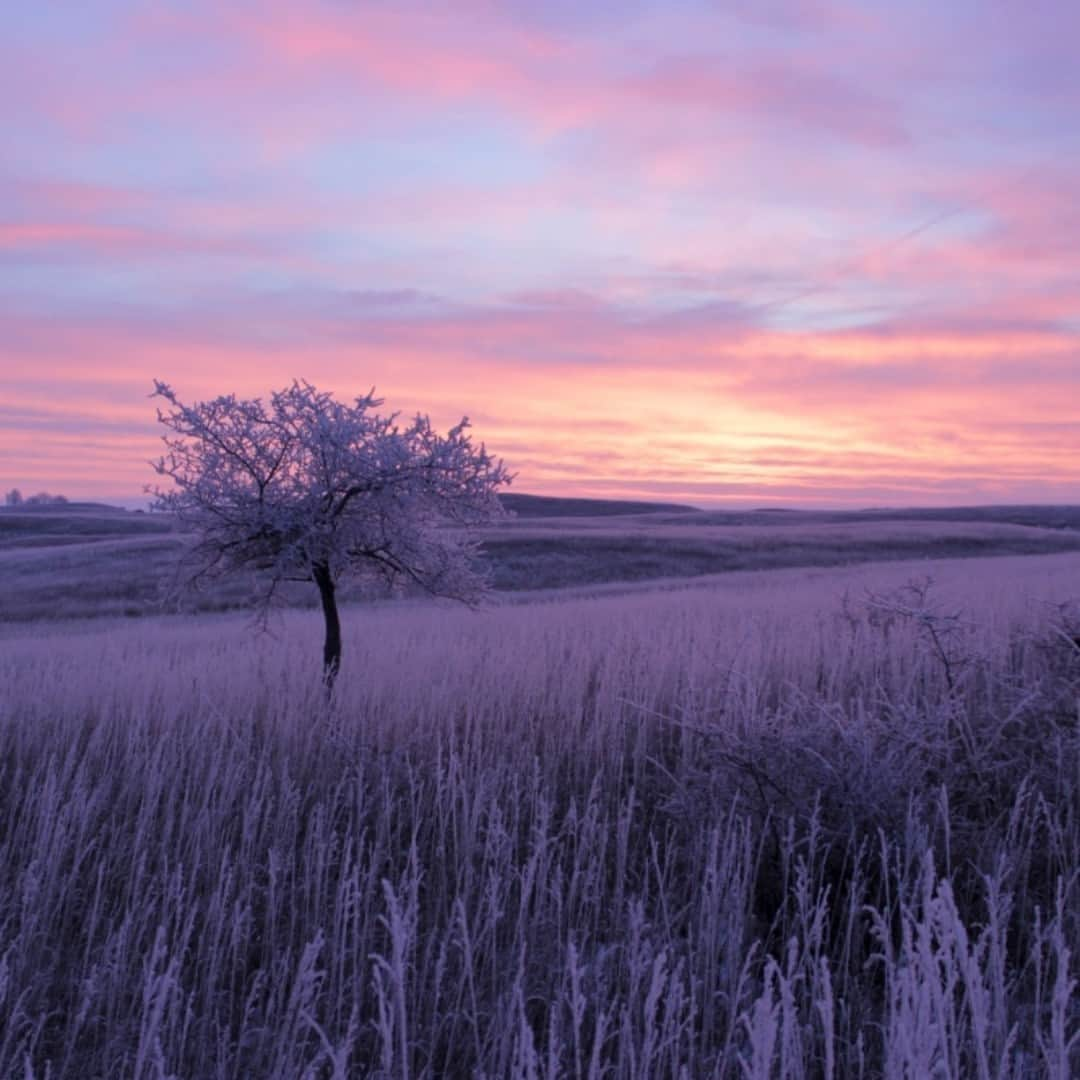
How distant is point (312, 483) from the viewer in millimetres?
8234

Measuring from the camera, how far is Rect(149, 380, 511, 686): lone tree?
26.4ft

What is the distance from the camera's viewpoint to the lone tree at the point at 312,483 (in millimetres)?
8047

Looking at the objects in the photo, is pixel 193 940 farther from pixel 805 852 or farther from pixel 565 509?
pixel 565 509

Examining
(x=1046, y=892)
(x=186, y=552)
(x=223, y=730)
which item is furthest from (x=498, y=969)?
(x=186, y=552)

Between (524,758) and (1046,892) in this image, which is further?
(524,758)

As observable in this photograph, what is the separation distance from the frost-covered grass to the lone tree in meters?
1.20

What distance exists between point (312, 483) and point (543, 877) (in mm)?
5034

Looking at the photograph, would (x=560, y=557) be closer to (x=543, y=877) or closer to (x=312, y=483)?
(x=312, y=483)

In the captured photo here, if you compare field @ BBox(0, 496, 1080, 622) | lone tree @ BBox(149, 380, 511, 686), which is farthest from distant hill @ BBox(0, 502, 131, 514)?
lone tree @ BBox(149, 380, 511, 686)

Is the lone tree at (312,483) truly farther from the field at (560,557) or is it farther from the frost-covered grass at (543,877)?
the field at (560,557)

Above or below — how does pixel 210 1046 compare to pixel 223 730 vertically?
below

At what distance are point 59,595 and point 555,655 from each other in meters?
25.8

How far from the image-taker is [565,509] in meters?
112

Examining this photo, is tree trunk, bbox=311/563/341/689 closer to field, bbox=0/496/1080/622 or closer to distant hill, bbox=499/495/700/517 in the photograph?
field, bbox=0/496/1080/622
